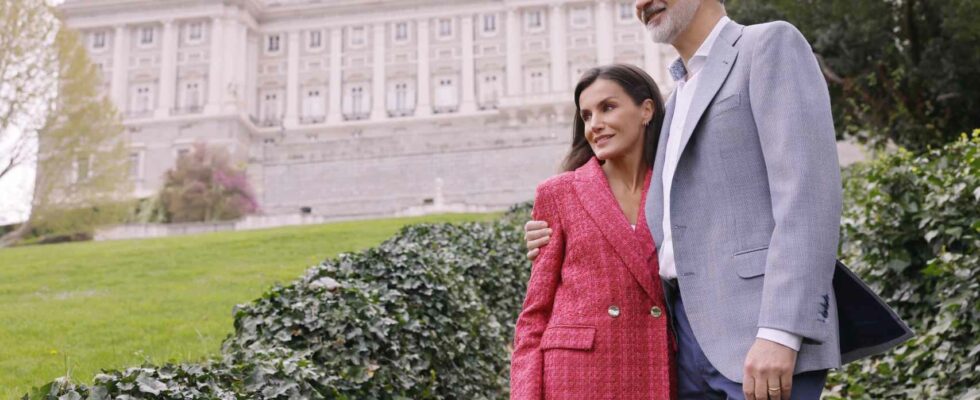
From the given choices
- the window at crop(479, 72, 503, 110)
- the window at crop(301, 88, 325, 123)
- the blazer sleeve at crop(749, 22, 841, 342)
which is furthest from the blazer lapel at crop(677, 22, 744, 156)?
the window at crop(301, 88, 325, 123)

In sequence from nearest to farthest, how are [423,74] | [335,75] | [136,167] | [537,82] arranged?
[136,167]
[537,82]
[423,74]
[335,75]

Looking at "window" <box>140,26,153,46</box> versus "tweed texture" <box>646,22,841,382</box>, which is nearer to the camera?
"tweed texture" <box>646,22,841,382</box>

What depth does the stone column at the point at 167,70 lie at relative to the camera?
55844 millimetres

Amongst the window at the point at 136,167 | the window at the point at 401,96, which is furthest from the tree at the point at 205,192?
the window at the point at 401,96

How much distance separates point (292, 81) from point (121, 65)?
11515mm

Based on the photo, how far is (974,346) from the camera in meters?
3.75

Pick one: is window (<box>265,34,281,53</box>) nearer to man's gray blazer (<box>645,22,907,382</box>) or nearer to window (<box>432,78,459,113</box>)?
window (<box>432,78,459,113</box>)

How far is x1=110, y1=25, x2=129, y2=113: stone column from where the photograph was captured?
56469 mm

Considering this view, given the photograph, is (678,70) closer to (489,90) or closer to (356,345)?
(356,345)

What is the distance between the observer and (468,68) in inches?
2251

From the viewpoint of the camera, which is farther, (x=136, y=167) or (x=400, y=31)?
(x=400, y=31)

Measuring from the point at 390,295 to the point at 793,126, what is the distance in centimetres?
264

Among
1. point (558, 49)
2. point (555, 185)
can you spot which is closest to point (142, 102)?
point (558, 49)

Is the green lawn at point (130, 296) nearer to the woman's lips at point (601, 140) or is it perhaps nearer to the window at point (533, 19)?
the woman's lips at point (601, 140)
